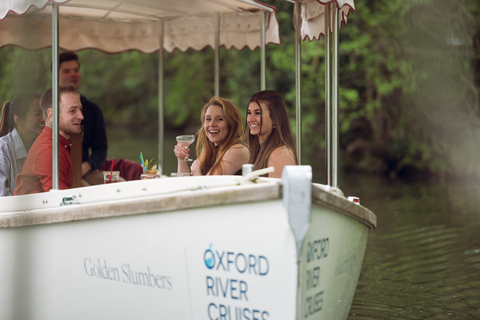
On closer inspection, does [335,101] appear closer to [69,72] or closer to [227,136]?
[227,136]

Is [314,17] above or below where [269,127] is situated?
above

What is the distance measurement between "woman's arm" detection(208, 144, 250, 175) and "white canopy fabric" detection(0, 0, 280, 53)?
5.48 ft

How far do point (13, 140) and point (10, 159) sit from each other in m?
0.14

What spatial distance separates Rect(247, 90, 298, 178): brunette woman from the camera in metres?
4.91

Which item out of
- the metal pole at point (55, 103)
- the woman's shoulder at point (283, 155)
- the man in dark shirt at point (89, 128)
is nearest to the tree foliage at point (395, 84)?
the man in dark shirt at point (89, 128)

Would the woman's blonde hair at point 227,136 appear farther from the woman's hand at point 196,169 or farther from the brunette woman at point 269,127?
the brunette woman at point 269,127

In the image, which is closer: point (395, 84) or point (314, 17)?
point (314, 17)

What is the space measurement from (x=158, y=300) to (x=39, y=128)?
2.05 metres

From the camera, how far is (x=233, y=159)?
5.09 m

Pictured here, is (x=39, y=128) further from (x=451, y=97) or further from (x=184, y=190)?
(x=451, y=97)

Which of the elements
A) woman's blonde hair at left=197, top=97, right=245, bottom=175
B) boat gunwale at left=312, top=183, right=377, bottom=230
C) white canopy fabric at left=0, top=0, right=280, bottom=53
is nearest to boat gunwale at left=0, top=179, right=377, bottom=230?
boat gunwale at left=312, top=183, right=377, bottom=230

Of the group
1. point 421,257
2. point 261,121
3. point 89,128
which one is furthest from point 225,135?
point 421,257

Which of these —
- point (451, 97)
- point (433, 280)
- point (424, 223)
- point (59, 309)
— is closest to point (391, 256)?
point (433, 280)

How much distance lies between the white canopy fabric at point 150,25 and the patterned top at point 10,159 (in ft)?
4.18
